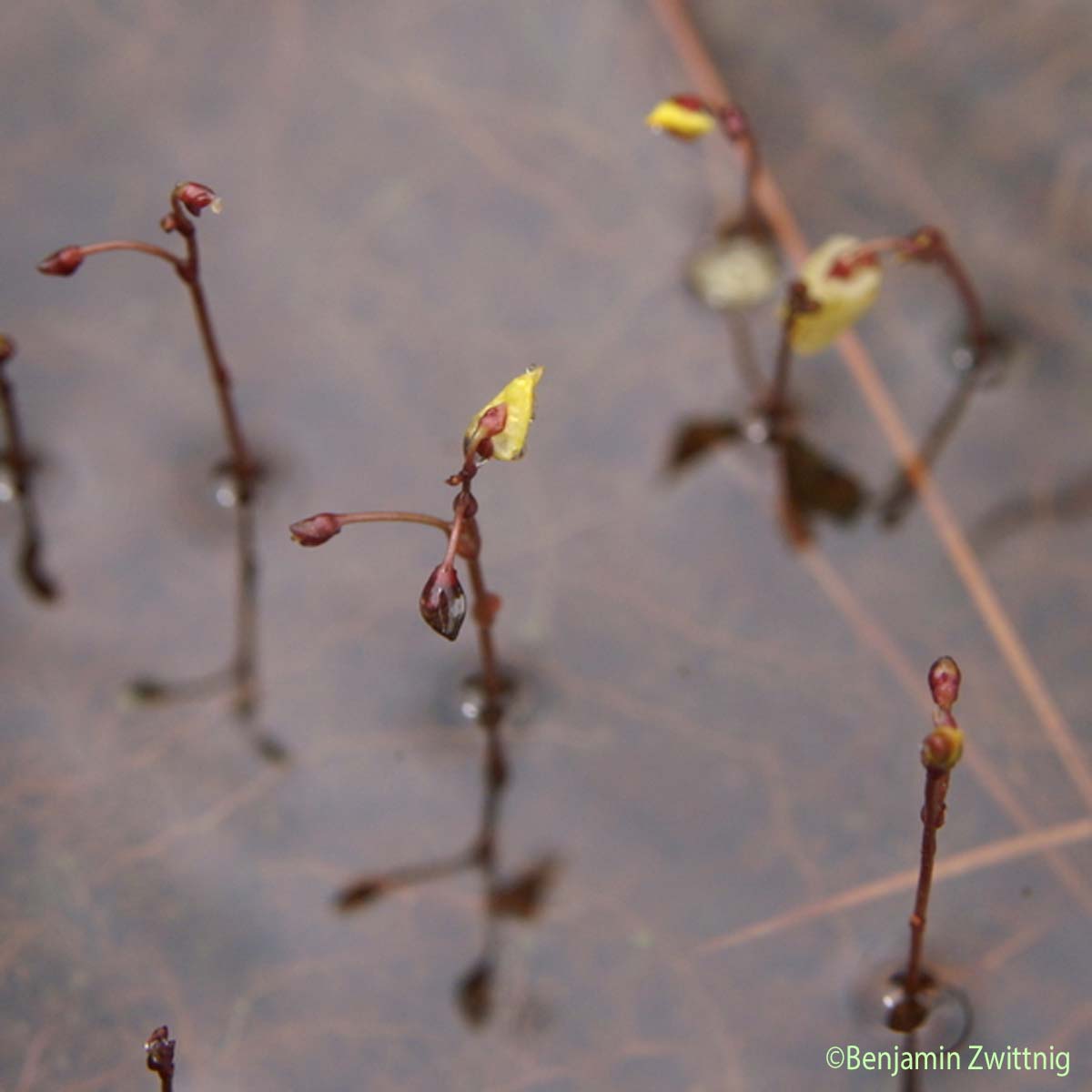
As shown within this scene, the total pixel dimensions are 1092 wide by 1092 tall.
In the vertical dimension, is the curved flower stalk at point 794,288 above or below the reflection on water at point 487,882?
above

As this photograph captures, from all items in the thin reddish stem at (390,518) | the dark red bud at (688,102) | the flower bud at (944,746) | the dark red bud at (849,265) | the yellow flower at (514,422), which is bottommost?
the flower bud at (944,746)

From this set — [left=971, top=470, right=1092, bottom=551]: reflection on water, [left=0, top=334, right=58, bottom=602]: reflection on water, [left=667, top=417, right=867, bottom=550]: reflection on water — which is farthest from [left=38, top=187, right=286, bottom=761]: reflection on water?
[left=971, top=470, right=1092, bottom=551]: reflection on water

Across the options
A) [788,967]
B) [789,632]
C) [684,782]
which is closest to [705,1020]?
[788,967]

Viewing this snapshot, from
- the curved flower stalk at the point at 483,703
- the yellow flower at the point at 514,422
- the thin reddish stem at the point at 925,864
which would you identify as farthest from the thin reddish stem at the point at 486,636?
the thin reddish stem at the point at 925,864

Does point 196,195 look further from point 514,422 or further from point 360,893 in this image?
point 360,893

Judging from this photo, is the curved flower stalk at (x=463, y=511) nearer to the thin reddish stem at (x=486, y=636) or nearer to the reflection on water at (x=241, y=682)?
the thin reddish stem at (x=486, y=636)

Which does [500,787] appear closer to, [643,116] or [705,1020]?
[705,1020]

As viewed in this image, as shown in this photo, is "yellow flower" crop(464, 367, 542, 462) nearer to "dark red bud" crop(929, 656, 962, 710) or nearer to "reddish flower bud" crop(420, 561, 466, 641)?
"reddish flower bud" crop(420, 561, 466, 641)
